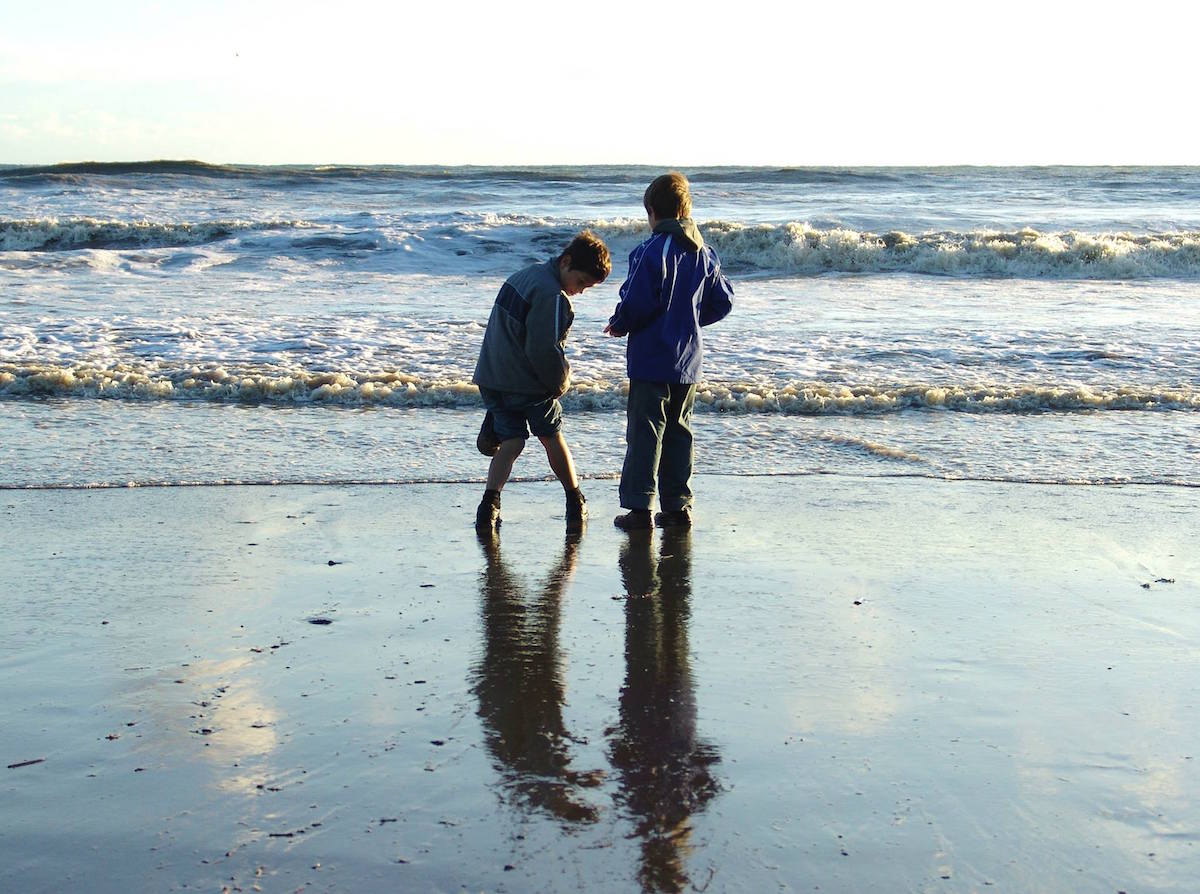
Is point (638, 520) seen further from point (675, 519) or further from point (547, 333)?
point (547, 333)

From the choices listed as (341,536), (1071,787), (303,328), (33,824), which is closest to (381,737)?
(33,824)

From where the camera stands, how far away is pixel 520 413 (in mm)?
5707

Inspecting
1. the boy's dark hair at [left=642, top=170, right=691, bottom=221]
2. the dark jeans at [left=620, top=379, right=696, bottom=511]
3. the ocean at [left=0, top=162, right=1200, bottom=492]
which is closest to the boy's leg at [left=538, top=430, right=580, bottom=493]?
the dark jeans at [left=620, top=379, right=696, bottom=511]

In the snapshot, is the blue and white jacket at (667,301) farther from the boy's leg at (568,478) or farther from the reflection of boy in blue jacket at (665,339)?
the boy's leg at (568,478)

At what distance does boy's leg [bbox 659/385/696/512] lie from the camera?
18.8 feet

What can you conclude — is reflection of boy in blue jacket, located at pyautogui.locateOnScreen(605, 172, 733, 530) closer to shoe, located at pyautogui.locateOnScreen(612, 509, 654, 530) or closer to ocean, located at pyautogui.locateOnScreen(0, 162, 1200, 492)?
shoe, located at pyautogui.locateOnScreen(612, 509, 654, 530)

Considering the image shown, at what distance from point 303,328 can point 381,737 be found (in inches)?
386

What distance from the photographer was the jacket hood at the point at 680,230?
216 inches

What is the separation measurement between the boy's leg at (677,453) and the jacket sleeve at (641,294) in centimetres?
40

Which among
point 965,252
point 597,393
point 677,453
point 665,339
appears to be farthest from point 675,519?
point 965,252

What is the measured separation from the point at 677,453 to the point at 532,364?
0.82 m

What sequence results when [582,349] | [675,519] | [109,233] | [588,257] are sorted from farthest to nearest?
[109,233]
[582,349]
[675,519]
[588,257]

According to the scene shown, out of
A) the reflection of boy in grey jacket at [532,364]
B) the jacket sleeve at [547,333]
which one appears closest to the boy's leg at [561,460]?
the reflection of boy in grey jacket at [532,364]

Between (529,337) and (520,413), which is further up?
(529,337)
